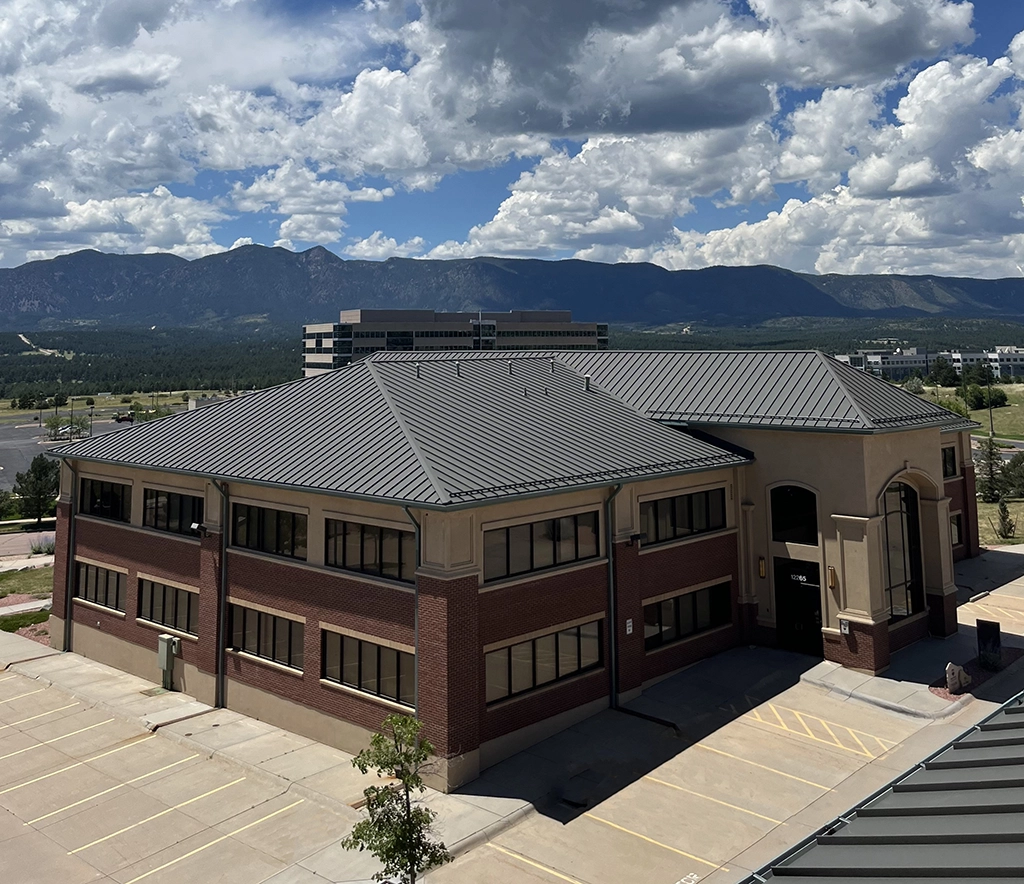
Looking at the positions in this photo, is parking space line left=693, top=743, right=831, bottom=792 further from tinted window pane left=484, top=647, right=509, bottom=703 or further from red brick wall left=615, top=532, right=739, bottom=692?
tinted window pane left=484, top=647, right=509, bottom=703

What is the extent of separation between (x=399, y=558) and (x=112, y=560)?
50.0 feet

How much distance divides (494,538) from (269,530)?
781 cm

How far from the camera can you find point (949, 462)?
42062 mm

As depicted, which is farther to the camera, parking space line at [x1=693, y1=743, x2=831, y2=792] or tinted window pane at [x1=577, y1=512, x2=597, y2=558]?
tinted window pane at [x1=577, y1=512, x2=597, y2=558]

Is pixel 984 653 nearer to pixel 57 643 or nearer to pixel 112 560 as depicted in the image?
pixel 112 560

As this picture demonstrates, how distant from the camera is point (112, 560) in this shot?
30375mm

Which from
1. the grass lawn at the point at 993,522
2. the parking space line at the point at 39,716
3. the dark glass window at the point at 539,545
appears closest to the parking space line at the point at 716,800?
the dark glass window at the point at 539,545

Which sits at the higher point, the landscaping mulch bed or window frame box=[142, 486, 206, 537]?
window frame box=[142, 486, 206, 537]

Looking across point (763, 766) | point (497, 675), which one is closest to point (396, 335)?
point (497, 675)

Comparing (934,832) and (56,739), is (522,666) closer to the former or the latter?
(56,739)

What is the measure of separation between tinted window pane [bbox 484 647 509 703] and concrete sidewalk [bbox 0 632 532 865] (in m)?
2.19

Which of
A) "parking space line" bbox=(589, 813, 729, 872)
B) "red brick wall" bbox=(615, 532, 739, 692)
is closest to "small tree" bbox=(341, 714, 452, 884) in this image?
"parking space line" bbox=(589, 813, 729, 872)

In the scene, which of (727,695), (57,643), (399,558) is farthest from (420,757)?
(57,643)

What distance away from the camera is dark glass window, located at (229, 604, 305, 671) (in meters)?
23.8
